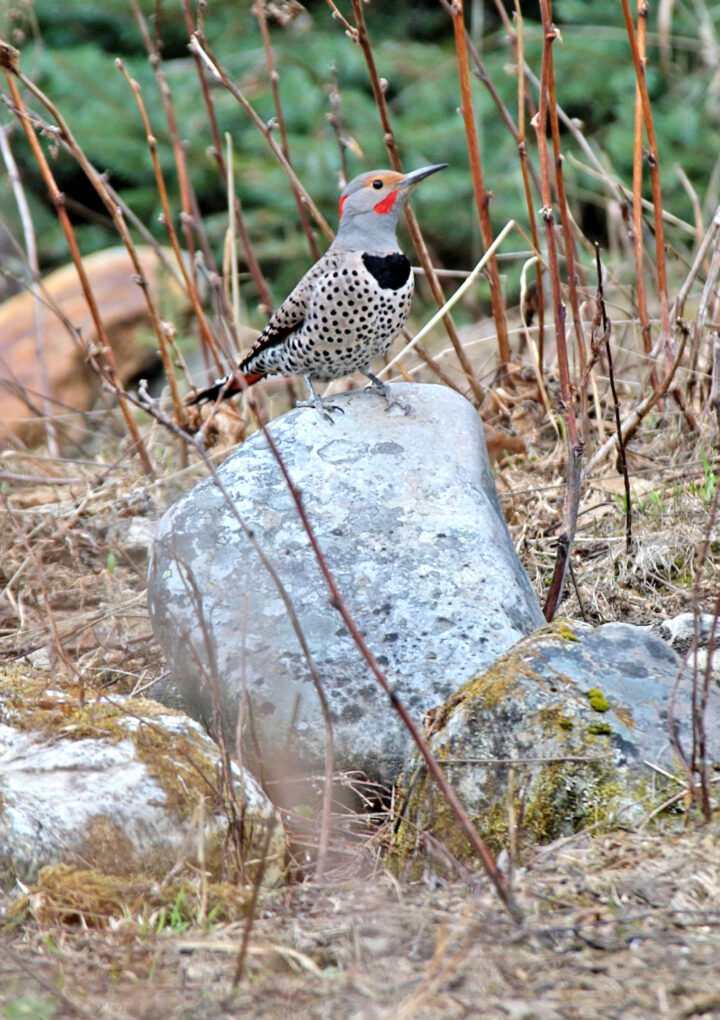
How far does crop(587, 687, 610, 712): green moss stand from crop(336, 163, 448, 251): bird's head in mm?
1970

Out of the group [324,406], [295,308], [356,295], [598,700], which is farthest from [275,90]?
[598,700]

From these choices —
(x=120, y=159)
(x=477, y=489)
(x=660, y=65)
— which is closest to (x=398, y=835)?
(x=477, y=489)

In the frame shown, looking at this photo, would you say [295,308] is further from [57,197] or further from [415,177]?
[57,197]

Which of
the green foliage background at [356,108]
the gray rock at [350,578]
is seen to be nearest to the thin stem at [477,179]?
the gray rock at [350,578]

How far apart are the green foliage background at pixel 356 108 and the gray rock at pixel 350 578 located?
13.7ft

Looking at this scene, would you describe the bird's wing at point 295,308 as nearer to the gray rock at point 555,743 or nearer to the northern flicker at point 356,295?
the northern flicker at point 356,295

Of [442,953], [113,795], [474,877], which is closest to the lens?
[442,953]

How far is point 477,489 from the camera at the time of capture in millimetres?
3531

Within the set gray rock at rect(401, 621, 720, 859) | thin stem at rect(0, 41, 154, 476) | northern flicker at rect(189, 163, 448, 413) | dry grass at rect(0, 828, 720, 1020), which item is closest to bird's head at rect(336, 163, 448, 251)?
northern flicker at rect(189, 163, 448, 413)

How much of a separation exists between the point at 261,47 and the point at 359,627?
578 centimetres

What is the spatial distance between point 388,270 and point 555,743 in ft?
6.44

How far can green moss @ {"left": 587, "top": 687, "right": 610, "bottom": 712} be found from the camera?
261 cm

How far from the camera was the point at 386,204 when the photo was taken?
13.3ft

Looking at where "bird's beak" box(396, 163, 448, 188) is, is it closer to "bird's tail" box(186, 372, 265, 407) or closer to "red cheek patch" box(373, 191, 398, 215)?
"red cheek patch" box(373, 191, 398, 215)
